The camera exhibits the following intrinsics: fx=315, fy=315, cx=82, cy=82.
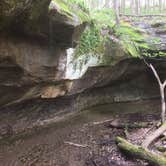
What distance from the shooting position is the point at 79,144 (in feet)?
30.3

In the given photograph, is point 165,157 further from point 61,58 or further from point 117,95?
point 117,95

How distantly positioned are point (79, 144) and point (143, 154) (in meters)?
2.21

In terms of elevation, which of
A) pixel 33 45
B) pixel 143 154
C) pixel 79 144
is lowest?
pixel 79 144

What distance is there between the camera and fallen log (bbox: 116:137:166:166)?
7.32 metres

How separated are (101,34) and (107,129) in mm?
3272

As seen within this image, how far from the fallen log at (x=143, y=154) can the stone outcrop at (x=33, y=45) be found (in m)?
2.57

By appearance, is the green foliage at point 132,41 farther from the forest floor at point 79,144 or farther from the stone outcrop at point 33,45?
the stone outcrop at point 33,45

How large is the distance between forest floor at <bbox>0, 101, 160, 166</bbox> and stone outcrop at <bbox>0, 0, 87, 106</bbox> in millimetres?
1428

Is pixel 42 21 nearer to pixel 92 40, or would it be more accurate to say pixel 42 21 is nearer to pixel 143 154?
pixel 92 40

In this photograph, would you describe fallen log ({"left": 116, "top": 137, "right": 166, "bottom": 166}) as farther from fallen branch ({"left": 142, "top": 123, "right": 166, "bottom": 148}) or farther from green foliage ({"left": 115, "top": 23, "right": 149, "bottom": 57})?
green foliage ({"left": 115, "top": 23, "right": 149, "bottom": 57})

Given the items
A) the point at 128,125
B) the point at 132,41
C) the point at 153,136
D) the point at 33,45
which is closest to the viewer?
the point at 33,45

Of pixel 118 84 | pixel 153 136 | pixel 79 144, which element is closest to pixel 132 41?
pixel 118 84

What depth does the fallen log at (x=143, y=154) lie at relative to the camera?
732cm

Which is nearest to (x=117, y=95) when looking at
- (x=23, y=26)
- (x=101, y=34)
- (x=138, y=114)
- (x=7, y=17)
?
(x=138, y=114)
